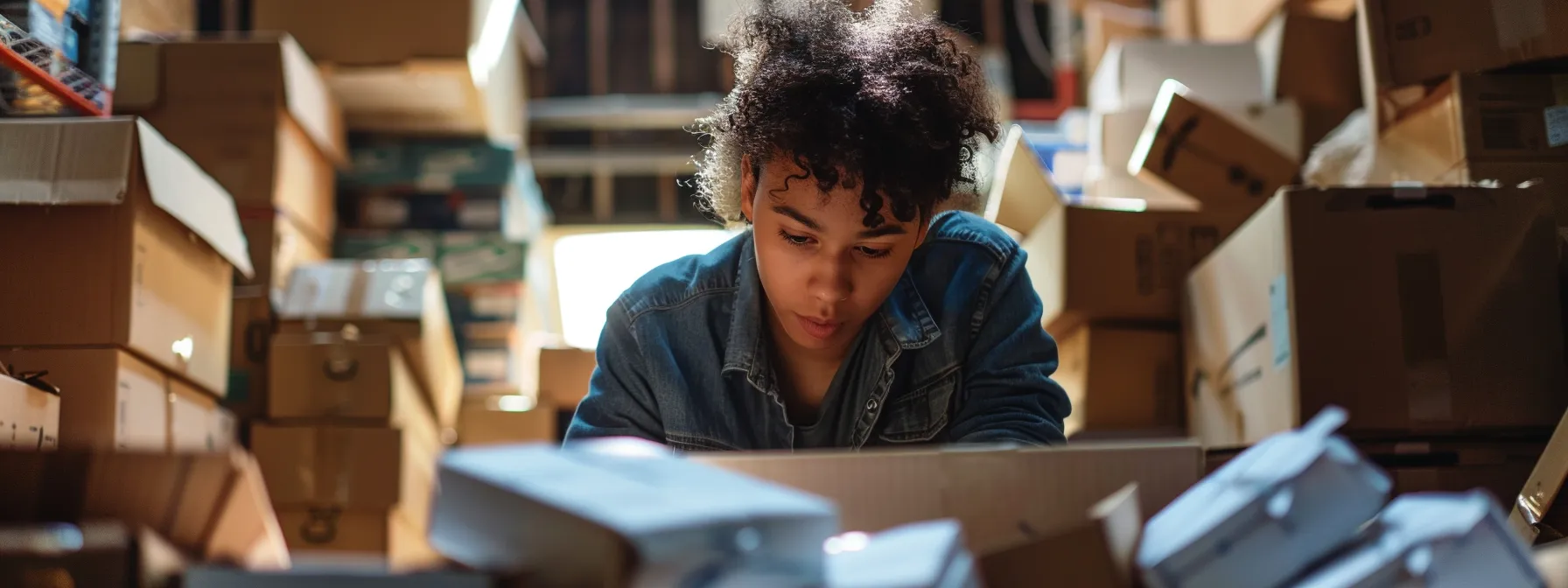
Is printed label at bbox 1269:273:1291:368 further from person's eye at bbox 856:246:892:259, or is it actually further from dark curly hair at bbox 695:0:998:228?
person's eye at bbox 856:246:892:259

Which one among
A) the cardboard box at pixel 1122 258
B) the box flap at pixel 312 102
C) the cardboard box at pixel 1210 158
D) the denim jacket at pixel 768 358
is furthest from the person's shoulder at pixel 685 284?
the box flap at pixel 312 102

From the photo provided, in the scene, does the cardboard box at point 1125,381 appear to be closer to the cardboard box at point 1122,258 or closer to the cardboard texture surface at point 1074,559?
the cardboard box at point 1122,258

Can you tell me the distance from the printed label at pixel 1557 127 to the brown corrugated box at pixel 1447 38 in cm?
8

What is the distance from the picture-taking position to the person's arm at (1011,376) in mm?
1175

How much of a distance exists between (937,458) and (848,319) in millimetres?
385

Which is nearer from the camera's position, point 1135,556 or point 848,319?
point 1135,556

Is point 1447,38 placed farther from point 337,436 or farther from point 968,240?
point 337,436

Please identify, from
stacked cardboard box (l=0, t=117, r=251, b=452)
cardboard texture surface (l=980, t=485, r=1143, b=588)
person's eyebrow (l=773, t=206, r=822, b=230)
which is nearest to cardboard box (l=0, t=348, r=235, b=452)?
stacked cardboard box (l=0, t=117, r=251, b=452)

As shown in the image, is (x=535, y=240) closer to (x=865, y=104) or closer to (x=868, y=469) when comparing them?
(x=865, y=104)

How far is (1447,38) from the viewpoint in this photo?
156 centimetres

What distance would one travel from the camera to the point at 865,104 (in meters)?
1.19

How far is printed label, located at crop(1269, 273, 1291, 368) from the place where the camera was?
1392mm

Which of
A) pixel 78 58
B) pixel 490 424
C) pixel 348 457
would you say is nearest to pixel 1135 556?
pixel 78 58

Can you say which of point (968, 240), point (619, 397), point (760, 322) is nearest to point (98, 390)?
point (619, 397)
